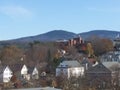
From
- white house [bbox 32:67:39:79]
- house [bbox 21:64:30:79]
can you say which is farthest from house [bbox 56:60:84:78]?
house [bbox 21:64:30:79]

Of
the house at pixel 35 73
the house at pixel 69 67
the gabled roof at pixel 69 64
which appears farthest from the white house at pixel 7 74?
the gabled roof at pixel 69 64

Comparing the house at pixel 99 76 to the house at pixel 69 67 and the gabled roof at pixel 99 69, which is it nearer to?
the gabled roof at pixel 99 69

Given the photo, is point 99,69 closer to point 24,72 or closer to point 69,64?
point 69,64

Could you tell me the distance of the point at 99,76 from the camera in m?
22.4

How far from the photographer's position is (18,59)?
30391mm

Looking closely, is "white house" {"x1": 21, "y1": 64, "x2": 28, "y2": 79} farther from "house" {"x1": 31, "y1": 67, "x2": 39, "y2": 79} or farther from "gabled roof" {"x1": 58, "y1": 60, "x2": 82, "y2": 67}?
"gabled roof" {"x1": 58, "y1": 60, "x2": 82, "y2": 67}

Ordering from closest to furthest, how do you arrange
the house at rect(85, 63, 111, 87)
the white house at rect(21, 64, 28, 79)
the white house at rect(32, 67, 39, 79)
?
the house at rect(85, 63, 111, 87), the white house at rect(32, 67, 39, 79), the white house at rect(21, 64, 28, 79)

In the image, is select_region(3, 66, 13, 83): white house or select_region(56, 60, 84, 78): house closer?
select_region(3, 66, 13, 83): white house

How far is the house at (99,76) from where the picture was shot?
19.8m

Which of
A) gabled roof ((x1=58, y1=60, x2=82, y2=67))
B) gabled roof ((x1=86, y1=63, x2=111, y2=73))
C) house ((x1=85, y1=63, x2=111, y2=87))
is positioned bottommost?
house ((x1=85, y1=63, x2=111, y2=87))

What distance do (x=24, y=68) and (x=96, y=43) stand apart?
35.7 feet

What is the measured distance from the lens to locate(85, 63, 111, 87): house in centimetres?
1981

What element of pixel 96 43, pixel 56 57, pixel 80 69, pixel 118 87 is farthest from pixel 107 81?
pixel 96 43

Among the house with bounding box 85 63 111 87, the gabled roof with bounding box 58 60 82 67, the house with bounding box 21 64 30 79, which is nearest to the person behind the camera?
the house with bounding box 85 63 111 87
